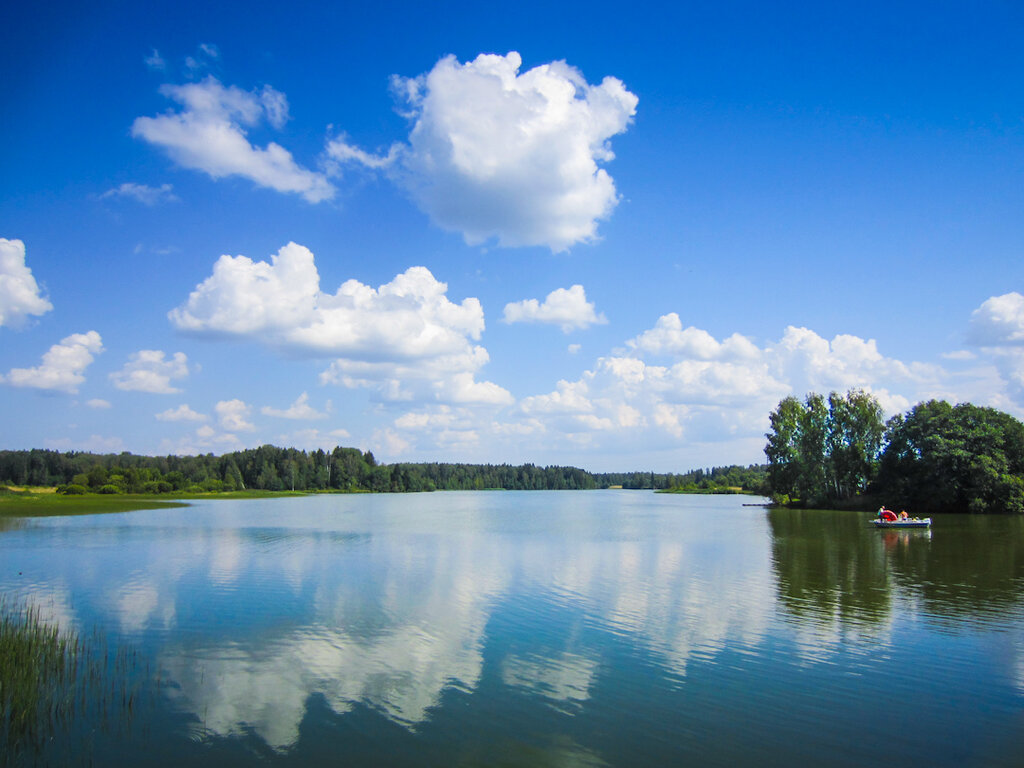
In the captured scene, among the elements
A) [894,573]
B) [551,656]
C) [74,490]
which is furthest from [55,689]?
[74,490]

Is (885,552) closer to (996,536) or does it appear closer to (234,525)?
(996,536)

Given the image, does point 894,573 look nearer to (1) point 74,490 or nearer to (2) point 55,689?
(2) point 55,689

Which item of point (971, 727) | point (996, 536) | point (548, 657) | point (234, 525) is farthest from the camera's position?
point (234, 525)

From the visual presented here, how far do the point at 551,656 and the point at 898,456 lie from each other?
249 feet

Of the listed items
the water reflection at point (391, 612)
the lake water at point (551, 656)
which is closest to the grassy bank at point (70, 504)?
the water reflection at point (391, 612)

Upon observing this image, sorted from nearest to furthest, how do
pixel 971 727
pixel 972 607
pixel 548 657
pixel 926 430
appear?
pixel 971 727 < pixel 548 657 < pixel 972 607 < pixel 926 430

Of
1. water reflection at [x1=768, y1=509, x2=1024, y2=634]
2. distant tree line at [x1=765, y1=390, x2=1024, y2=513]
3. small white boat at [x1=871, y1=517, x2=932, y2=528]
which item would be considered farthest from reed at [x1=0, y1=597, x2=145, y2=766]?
distant tree line at [x1=765, y1=390, x2=1024, y2=513]

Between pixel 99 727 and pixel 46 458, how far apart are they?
21324 cm

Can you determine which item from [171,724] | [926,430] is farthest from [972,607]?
[926,430]

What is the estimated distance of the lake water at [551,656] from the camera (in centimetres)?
1014

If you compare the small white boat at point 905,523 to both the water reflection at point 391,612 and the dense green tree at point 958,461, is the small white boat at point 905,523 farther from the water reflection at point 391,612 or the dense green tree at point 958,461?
the dense green tree at point 958,461

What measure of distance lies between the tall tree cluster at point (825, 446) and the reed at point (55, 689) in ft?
295

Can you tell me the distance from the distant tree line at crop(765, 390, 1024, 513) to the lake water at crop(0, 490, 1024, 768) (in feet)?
133

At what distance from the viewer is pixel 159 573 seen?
90.8 ft
